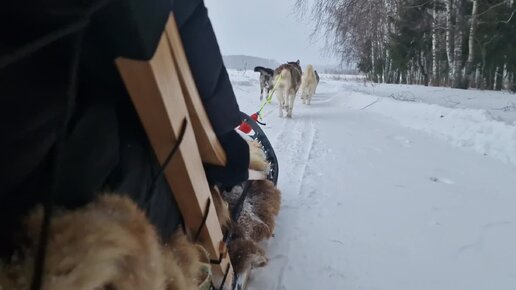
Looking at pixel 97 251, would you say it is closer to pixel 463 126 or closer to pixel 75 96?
pixel 75 96

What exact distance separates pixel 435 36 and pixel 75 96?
21.3 m

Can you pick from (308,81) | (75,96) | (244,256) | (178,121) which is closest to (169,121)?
(178,121)

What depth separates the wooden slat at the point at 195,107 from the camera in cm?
97

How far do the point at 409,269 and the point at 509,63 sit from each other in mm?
22787

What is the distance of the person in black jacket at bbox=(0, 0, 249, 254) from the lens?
0.63 metres

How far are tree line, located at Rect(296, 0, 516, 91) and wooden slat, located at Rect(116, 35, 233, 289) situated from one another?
1159cm

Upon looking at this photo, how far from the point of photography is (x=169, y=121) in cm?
102

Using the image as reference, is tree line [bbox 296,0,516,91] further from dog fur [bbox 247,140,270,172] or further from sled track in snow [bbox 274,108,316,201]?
dog fur [bbox 247,140,270,172]

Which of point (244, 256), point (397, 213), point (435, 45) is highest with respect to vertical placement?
point (435, 45)

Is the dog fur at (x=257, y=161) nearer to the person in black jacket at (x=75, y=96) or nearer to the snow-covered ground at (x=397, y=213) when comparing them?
the snow-covered ground at (x=397, y=213)

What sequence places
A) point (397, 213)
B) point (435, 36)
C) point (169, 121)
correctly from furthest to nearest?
point (435, 36) < point (397, 213) < point (169, 121)

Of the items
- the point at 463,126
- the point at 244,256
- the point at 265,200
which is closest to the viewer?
the point at 244,256

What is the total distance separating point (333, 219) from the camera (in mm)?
3137

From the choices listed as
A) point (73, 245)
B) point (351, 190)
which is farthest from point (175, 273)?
point (351, 190)
